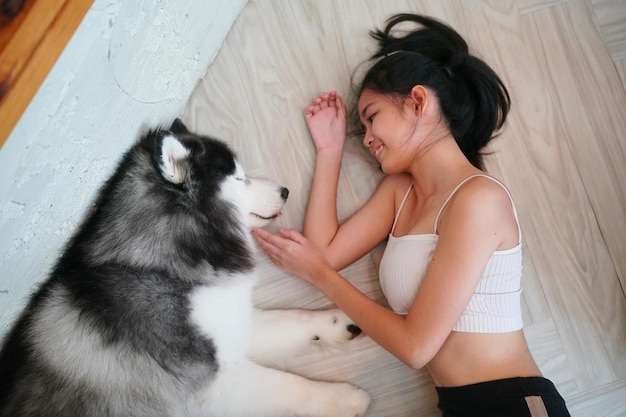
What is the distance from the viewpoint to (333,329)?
1542mm

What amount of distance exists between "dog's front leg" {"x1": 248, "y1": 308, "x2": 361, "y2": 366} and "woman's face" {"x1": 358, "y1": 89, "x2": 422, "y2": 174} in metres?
0.54

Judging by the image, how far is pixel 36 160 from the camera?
959 mm

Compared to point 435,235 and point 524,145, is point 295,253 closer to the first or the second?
point 435,235

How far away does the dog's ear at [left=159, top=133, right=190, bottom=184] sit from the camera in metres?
1.12

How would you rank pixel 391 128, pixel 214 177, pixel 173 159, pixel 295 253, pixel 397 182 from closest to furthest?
pixel 173 159 → pixel 214 177 → pixel 391 128 → pixel 295 253 → pixel 397 182

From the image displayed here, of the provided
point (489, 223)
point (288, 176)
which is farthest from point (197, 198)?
point (489, 223)

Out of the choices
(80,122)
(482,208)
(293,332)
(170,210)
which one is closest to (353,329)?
(293,332)

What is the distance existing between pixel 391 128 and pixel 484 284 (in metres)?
0.55

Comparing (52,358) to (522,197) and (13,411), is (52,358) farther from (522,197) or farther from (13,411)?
(522,197)

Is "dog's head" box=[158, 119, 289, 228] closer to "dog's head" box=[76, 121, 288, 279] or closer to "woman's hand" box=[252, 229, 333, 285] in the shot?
"dog's head" box=[76, 121, 288, 279]

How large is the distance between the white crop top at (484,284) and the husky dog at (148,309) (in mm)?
510

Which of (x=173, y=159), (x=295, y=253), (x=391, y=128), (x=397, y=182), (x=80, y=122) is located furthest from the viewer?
(x=397, y=182)

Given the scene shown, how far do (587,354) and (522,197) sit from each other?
60 centimetres

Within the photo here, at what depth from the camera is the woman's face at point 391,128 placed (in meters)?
1.42
